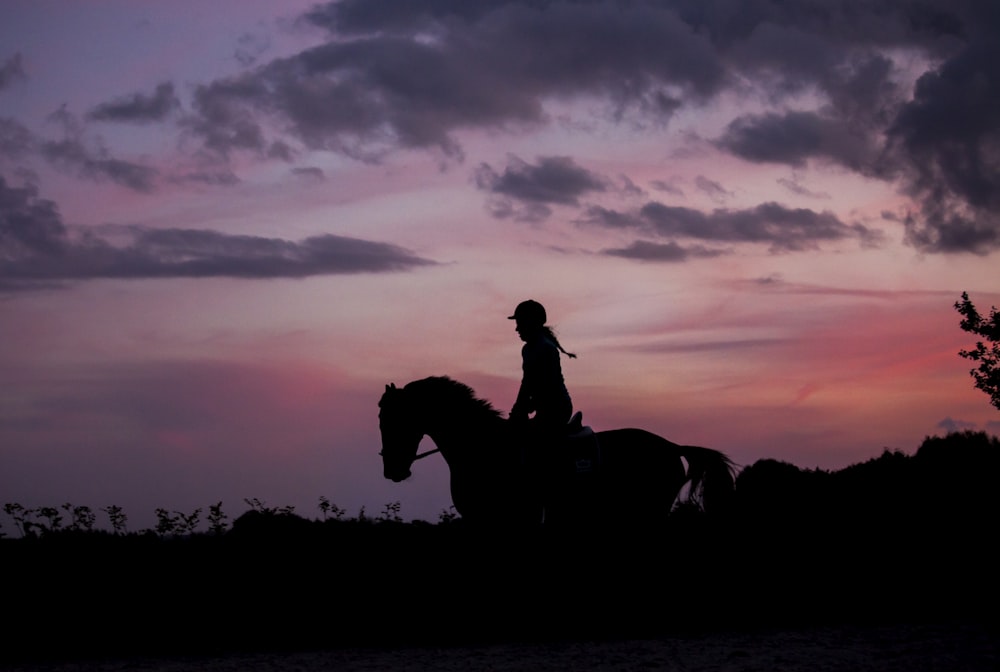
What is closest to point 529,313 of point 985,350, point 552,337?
point 552,337

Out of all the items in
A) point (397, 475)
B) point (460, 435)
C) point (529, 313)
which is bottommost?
point (397, 475)

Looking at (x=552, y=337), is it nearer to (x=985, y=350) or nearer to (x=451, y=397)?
(x=451, y=397)

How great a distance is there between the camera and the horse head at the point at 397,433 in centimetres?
1386

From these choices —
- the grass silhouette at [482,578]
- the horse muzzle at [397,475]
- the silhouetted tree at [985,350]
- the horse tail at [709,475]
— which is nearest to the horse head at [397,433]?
the horse muzzle at [397,475]

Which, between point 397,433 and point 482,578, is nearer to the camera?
point 397,433

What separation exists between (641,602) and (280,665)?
16.4 ft

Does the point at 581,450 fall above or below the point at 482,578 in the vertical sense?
above

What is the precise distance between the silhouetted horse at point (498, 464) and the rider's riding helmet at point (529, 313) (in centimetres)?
139

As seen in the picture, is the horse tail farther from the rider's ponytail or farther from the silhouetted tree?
the silhouetted tree

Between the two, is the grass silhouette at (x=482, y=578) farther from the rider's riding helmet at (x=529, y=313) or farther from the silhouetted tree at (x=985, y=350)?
the silhouetted tree at (x=985, y=350)

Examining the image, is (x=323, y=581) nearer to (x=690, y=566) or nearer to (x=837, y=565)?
(x=690, y=566)

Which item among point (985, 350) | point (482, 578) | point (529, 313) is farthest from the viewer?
point (985, 350)

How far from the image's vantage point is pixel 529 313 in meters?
13.6

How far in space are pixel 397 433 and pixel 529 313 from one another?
7.75 feet
